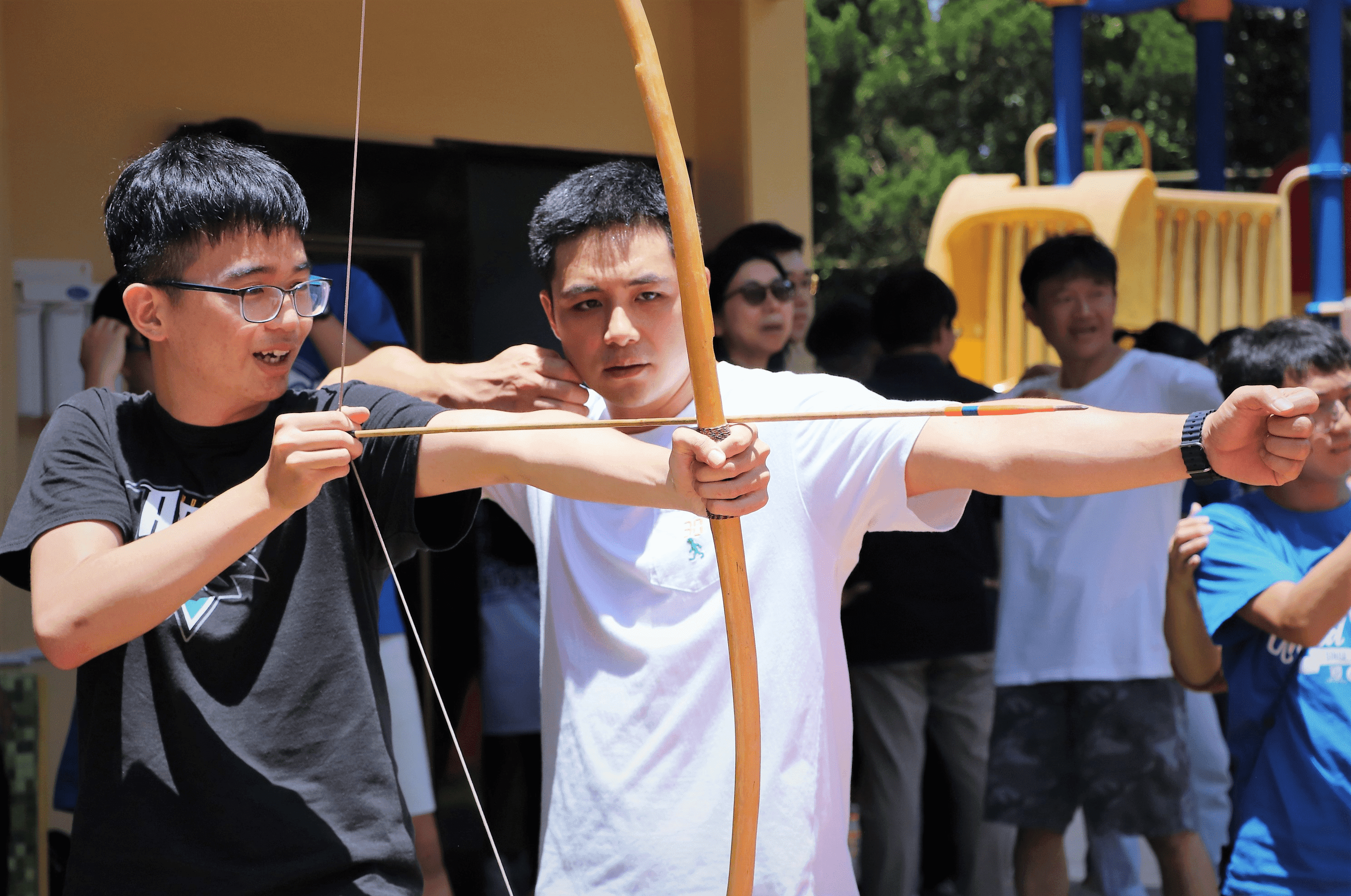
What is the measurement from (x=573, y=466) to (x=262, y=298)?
0.40m

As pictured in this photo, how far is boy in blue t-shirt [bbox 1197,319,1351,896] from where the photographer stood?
Answer: 6.14ft

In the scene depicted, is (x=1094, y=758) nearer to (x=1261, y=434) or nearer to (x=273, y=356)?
(x=1261, y=434)

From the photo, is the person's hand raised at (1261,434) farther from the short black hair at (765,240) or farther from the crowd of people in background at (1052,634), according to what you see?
the short black hair at (765,240)

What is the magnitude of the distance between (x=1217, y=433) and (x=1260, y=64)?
17.6 metres

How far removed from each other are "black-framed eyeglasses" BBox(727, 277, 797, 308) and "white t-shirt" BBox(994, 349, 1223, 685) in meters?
0.74

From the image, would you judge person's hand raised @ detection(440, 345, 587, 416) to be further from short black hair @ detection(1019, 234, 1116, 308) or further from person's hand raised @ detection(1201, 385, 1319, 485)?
short black hair @ detection(1019, 234, 1116, 308)

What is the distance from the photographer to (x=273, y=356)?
145cm

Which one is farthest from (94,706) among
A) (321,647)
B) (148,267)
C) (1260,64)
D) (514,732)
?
(1260,64)

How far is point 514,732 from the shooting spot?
3.39m

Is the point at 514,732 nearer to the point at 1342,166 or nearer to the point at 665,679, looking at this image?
the point at 665,679

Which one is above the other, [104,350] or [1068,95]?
[1068,95]

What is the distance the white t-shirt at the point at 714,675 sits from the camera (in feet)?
4.97

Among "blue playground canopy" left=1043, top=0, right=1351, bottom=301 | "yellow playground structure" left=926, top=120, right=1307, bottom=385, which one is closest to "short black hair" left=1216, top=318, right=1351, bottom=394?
"yellow playground structure" left=926, top=120, right=1307, bottom=385

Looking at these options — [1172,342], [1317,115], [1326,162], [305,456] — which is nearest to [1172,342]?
[1172,342]
